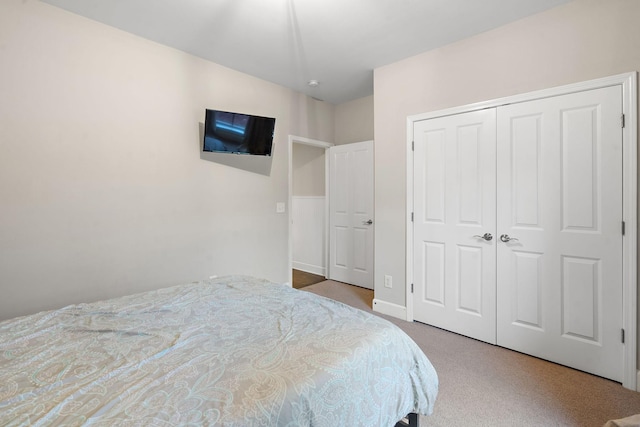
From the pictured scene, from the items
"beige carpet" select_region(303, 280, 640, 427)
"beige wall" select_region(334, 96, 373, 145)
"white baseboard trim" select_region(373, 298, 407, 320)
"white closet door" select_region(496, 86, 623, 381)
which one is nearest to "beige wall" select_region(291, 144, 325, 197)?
"beige wall" select_region(334, 96, 373, 145)

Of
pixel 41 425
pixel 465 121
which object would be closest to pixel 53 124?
pixel 41 425

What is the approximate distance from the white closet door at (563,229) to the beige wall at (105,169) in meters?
2.58

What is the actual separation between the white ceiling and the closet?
706 millimetres

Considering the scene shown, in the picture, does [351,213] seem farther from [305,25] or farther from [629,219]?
[629,219]

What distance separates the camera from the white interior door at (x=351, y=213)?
4.18 m

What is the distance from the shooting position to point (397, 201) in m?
3.14

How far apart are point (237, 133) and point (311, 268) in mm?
2701

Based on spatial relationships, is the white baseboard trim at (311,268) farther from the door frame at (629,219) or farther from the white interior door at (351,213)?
the door frame at (629,219)

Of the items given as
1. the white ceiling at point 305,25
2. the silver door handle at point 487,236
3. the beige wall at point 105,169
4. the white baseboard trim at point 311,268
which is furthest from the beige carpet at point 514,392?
the white ceiling at point 305,25

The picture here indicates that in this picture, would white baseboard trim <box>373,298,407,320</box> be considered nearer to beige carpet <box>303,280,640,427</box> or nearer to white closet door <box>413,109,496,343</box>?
white closet door <box>413,109,496,343</box>

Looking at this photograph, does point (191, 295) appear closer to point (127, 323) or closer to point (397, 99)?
point (127, 323)

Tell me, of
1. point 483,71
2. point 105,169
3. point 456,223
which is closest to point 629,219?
point 456,223

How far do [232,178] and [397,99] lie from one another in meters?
1.92

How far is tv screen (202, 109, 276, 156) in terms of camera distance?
9.61 feet
